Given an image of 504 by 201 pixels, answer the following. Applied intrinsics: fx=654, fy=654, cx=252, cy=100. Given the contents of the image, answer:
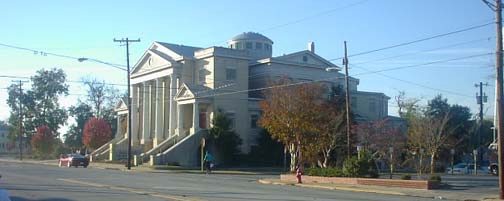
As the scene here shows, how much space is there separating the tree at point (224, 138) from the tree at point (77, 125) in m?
47.6

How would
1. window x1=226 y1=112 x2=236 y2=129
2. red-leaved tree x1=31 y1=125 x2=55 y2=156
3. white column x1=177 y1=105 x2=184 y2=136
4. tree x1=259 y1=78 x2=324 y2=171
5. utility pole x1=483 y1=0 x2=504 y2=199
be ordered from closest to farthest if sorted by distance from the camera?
1. utility pole x1=483 y1=0 x2=504 y2=199
2. tree x1=259 y1=78 x2=324 y2=171
3. window x1=226 y1=112 x2=236 y2=129
4. white column x1=177 y1=105 x2=184 y2=136
5. red-leaved tree x1=31 y1=125 x2=55 y2=156

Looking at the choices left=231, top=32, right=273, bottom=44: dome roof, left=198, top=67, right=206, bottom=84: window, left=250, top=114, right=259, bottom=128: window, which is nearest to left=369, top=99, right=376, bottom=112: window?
left=231, top=32, right=273, bottom=44: dome roof

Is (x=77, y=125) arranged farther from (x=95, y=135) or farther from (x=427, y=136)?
(x=427, y=136)

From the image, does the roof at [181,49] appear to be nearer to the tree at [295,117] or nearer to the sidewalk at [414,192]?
the tree at [295,117]

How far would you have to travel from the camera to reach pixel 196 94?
6009 cm

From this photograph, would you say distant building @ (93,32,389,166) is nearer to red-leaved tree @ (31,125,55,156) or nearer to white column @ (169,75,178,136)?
white column @ (169,75,178,136)

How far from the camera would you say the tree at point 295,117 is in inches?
1730

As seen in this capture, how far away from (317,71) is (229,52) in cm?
1060

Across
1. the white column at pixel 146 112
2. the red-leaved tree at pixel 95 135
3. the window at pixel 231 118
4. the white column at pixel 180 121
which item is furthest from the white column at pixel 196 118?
the red-leaved tree at pixel 95 135

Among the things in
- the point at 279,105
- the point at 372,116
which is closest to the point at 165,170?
the point at 279,105

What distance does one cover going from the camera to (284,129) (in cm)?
4481

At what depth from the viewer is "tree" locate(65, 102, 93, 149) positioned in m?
104

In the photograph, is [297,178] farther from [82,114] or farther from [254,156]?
[82,114]

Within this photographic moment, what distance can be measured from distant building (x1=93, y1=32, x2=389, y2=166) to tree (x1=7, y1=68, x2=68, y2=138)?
38554 mm
